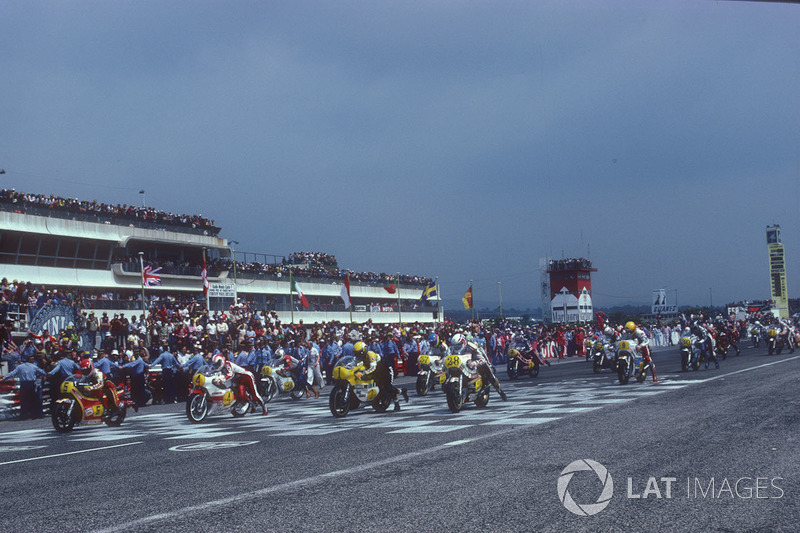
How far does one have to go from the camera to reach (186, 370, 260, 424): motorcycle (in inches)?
595

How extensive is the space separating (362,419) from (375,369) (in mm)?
1388

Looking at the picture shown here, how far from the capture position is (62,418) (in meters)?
14.1

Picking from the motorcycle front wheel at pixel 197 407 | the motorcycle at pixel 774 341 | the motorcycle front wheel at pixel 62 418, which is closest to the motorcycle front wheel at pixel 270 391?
the motorcycle front wheel at pixel 197 407

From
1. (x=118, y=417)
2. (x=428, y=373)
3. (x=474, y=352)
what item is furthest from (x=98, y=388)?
(x=428, y=373)

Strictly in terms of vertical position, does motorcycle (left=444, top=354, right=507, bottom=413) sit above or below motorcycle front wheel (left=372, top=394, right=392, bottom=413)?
above

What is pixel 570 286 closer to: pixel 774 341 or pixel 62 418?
pixel 774 341

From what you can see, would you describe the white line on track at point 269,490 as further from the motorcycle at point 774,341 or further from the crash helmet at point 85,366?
the motorcycle at point 774,341

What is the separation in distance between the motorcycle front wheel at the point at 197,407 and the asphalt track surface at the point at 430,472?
2.50ft

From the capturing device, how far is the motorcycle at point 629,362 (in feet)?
65.7

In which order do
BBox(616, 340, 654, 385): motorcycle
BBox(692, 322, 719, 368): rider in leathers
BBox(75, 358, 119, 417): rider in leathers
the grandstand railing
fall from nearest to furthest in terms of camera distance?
BBox(75, 358, 119, 417): rider in leathers, BBox(616, 340, 654, 385): motorcycle, BBox(692, 322, 719, 368): rider in leathers, the grandstand railing

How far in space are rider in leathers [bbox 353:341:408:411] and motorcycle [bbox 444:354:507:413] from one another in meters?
1.36

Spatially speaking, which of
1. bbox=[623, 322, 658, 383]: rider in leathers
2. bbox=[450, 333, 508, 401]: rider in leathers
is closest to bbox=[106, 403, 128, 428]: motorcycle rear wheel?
bbox=[450, 333, 508, 401]: rider in leathers

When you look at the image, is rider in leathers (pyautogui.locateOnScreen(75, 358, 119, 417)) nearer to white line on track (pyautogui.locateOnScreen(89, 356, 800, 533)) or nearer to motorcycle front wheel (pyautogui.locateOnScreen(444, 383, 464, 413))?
motorcycle front wheel (pyautogui.locateOnScreen(444, 383, 464, 413))

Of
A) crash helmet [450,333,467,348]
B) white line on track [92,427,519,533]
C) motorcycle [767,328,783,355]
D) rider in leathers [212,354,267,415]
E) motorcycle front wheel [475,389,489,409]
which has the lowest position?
white line on track [92,427,519,533]
